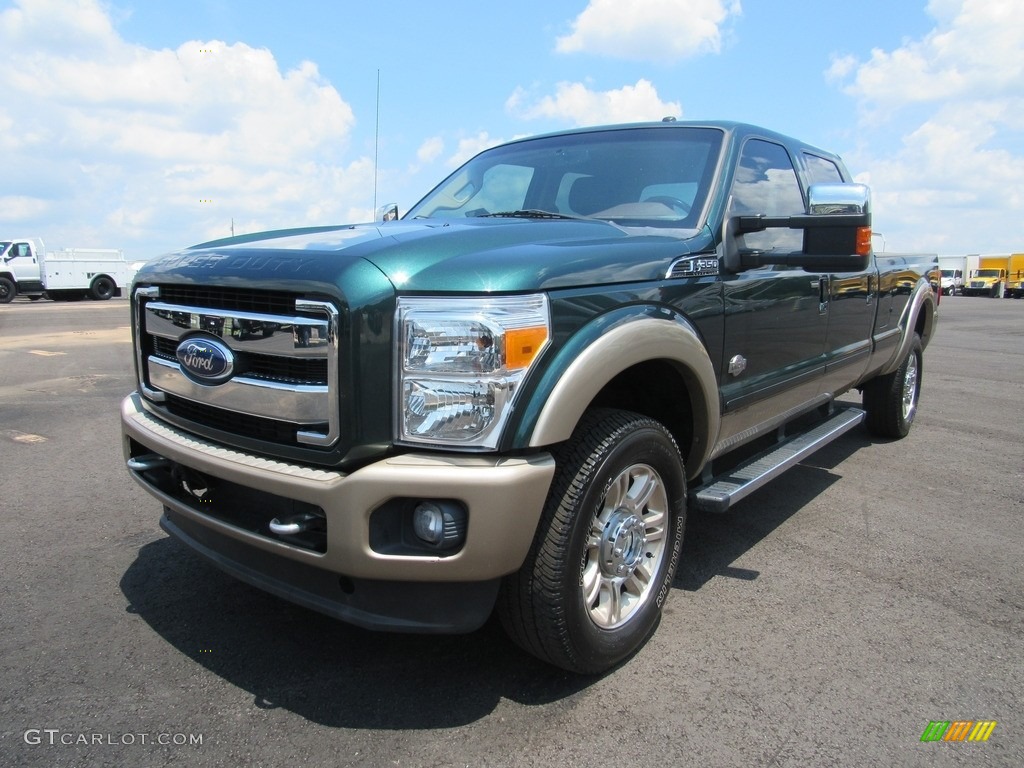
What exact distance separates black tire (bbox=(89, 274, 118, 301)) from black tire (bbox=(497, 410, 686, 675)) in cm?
3017

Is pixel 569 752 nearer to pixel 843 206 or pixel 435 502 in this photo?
pixel 435 502

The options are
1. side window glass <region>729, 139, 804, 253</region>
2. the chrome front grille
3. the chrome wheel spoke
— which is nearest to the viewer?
the chrome front grille

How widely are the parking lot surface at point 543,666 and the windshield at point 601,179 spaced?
5.53 ft

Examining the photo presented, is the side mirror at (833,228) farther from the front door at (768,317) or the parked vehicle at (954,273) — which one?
the parked vehicle at (954,273)

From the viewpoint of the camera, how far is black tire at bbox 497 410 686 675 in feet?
7.50

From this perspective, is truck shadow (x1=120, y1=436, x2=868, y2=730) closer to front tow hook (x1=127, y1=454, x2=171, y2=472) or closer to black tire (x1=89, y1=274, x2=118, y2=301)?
front tow hook (x1=127, y1=454, x2=171, y2=472)

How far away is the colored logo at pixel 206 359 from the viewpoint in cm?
239

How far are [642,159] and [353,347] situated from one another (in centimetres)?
196

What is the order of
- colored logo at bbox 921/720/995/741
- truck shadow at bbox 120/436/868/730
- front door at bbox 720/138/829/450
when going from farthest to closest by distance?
1. front door at bbox 720/138/829/450
2. truck shadow at bbox 120/436/868/730
3. colored logo at bbox 921/720/995/741

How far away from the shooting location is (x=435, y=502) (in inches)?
82.9

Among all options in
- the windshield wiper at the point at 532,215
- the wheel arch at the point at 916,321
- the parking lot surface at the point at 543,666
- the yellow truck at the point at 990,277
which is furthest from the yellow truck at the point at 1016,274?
the windshield wiper at the point at 532,215

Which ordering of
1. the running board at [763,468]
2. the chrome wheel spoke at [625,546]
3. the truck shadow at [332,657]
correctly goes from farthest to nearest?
1. the running board at [763,468]
2. the chrome wheel spoke at [625,546]
3. the truck shadow at [332,657]

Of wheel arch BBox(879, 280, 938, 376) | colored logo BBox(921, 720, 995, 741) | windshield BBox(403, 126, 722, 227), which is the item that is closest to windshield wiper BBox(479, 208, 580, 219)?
windshield BBox(403, 126, 722, 227)
